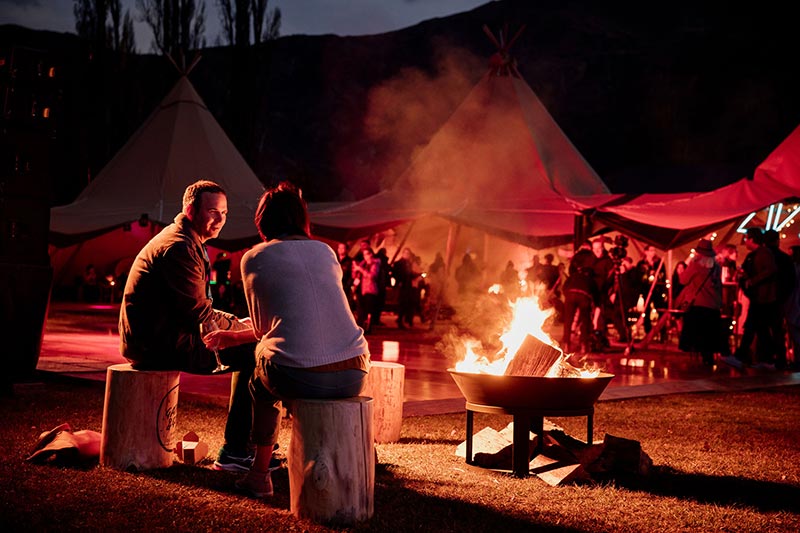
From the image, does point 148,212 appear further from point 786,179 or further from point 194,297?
point 194,297

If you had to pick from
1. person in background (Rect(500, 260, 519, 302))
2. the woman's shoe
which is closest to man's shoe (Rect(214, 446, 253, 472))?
the woman's shoe

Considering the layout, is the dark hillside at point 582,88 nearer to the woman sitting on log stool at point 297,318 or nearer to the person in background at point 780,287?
the person in background at point 780,287

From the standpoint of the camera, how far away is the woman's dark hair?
430cm

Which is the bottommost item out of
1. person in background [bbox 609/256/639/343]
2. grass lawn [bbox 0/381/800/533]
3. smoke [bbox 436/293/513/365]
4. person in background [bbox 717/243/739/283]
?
grass lawn [bbox 0/381/800/533]

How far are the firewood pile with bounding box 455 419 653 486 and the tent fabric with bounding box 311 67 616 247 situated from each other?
1194 cm

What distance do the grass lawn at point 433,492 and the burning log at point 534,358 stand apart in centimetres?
56

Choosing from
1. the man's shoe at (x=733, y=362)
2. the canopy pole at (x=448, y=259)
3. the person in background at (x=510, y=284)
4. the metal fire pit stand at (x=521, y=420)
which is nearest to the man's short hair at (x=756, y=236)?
the man's shoe at (x=733, y=362)

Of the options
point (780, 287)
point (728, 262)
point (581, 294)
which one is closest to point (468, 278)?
point (728, 262)

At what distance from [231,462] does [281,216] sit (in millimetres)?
1381

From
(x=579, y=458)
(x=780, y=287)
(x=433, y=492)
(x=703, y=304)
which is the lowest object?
(x=433, y=492)

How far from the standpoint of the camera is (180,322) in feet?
15.9

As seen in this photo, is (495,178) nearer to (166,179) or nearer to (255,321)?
(166,179)

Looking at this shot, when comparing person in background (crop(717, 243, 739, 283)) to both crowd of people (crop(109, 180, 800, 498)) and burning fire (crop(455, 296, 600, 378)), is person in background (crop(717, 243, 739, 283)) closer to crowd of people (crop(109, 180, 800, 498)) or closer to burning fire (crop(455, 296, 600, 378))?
burning fire (crop(455, 296, 600, 378))

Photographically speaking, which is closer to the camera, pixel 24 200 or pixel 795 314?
pixel 24 200
